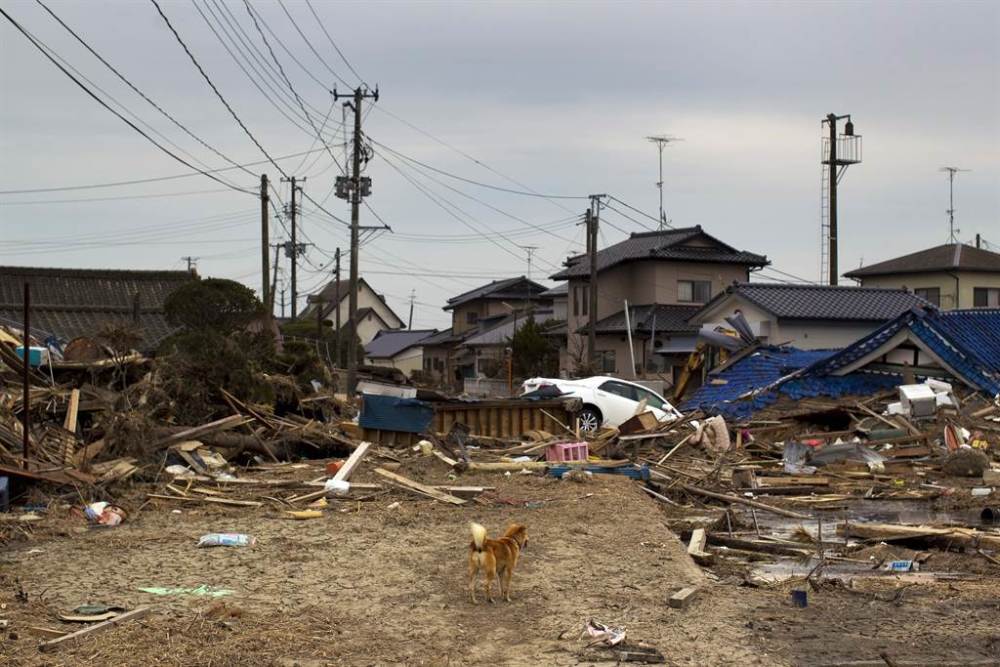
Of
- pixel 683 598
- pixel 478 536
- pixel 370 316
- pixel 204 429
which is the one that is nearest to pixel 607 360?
pixel 204 429

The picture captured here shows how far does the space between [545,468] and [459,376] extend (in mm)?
44659

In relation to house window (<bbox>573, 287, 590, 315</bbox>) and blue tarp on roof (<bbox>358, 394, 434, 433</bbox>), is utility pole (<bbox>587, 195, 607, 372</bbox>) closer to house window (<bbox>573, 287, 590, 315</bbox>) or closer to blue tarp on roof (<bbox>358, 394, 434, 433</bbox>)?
house window (<bbox>573, 287, 590, 315</bbox>)

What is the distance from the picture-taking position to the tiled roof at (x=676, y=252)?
46.3m

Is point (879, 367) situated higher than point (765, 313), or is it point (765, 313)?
point (765, 313)

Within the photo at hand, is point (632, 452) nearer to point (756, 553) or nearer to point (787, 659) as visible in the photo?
point (756, 553)

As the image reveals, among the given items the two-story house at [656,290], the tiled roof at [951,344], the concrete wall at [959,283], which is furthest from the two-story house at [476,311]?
the tiled roof at [951,344]

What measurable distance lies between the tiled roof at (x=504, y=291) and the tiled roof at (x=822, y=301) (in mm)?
31120

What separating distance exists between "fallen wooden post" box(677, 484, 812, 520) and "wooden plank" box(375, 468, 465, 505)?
4.23m

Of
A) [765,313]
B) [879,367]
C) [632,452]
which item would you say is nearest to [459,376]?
[765,313]

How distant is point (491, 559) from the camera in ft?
26.8

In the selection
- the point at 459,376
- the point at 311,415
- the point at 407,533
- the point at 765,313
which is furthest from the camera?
the point at 459,376

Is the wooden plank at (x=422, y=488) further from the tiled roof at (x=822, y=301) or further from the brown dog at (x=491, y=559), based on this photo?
the tiled roof at (x=822, y=301)

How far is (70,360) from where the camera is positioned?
57.9ft

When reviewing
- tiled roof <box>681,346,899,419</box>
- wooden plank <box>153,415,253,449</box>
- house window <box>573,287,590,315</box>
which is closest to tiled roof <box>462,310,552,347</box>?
house window <box>573,287,590,315</box>
